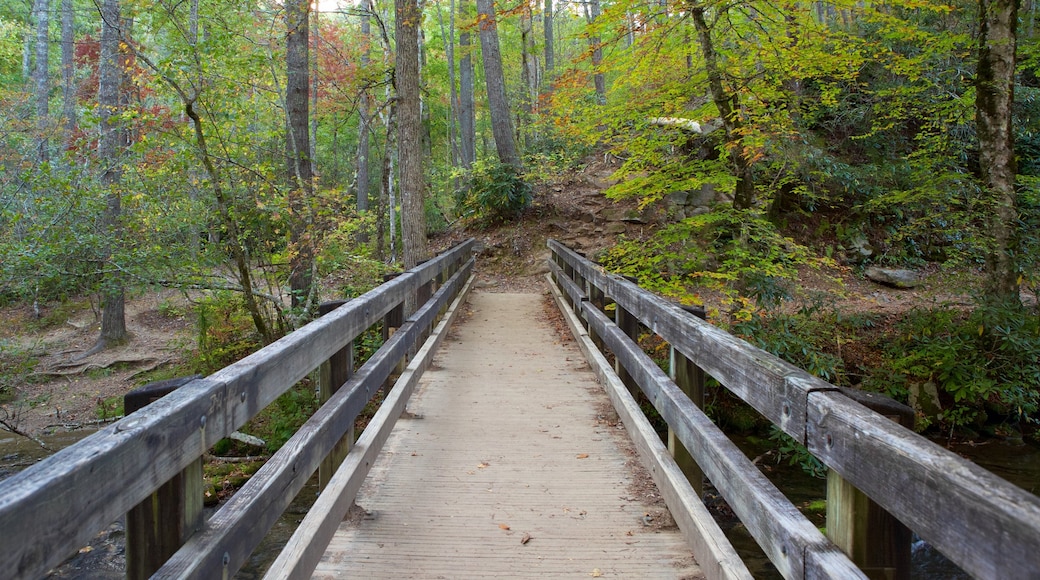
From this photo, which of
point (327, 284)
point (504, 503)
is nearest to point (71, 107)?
point (327, 284)

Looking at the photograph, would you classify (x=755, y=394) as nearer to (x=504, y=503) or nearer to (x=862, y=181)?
(x=504, y=503)

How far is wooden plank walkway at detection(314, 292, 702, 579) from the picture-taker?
293 centimetres

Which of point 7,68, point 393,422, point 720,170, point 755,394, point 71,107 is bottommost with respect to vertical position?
point 393,422

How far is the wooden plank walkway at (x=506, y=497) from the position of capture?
2926 millimetres

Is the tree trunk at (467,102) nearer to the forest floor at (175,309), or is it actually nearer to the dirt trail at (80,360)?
the forest floor at (175,309)

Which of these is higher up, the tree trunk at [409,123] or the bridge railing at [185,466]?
the tree trunk at [409,123]

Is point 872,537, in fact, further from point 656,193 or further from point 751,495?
point 656,193

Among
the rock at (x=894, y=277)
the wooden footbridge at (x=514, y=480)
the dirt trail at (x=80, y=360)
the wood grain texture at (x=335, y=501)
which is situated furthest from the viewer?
the rock at (x=894, y=277)

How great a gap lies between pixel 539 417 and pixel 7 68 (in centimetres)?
2737

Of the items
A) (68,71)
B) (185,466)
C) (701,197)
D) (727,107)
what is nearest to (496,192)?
(701,197)

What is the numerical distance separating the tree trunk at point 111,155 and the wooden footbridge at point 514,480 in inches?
211

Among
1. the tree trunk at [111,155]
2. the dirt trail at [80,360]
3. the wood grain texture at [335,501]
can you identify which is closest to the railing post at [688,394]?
the wood grain texture at [335,501]

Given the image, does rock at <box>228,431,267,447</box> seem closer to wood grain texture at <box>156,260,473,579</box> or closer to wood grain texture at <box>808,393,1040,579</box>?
wood grain texture at <box>156,260,473,579</box>

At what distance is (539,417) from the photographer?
5246mm
